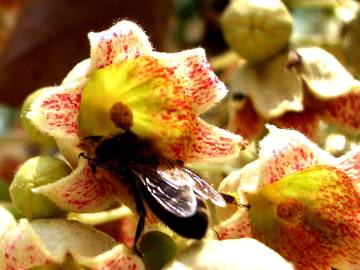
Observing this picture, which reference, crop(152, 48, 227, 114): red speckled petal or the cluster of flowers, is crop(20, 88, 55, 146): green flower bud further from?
crop(152, 48, 227, 114): red speckled petal

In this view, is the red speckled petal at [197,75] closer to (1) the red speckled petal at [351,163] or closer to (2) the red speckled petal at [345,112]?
(1) the red speckled petal at [351,163]

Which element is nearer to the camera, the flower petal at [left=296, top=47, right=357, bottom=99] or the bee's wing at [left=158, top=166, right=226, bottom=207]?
the bee's wing at [left=158, top=166, right=226, bottom=207]

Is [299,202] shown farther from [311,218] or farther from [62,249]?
[62,249]

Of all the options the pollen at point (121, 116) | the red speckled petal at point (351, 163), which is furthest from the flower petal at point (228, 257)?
the pollen at point (121, 116)

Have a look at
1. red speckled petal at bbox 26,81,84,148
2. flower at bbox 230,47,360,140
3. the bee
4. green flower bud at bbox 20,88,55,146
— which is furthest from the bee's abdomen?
flower at bbox 230,47,360,140

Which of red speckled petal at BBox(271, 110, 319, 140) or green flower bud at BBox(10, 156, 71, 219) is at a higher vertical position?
green flower bud at BBox(10, 156, 71, 219)

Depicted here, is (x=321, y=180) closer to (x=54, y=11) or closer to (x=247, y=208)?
(x=247, y=208)

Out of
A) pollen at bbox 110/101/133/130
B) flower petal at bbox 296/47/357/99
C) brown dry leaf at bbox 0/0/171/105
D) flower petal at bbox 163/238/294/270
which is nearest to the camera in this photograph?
flower petal at bbox 163/238/294/270
